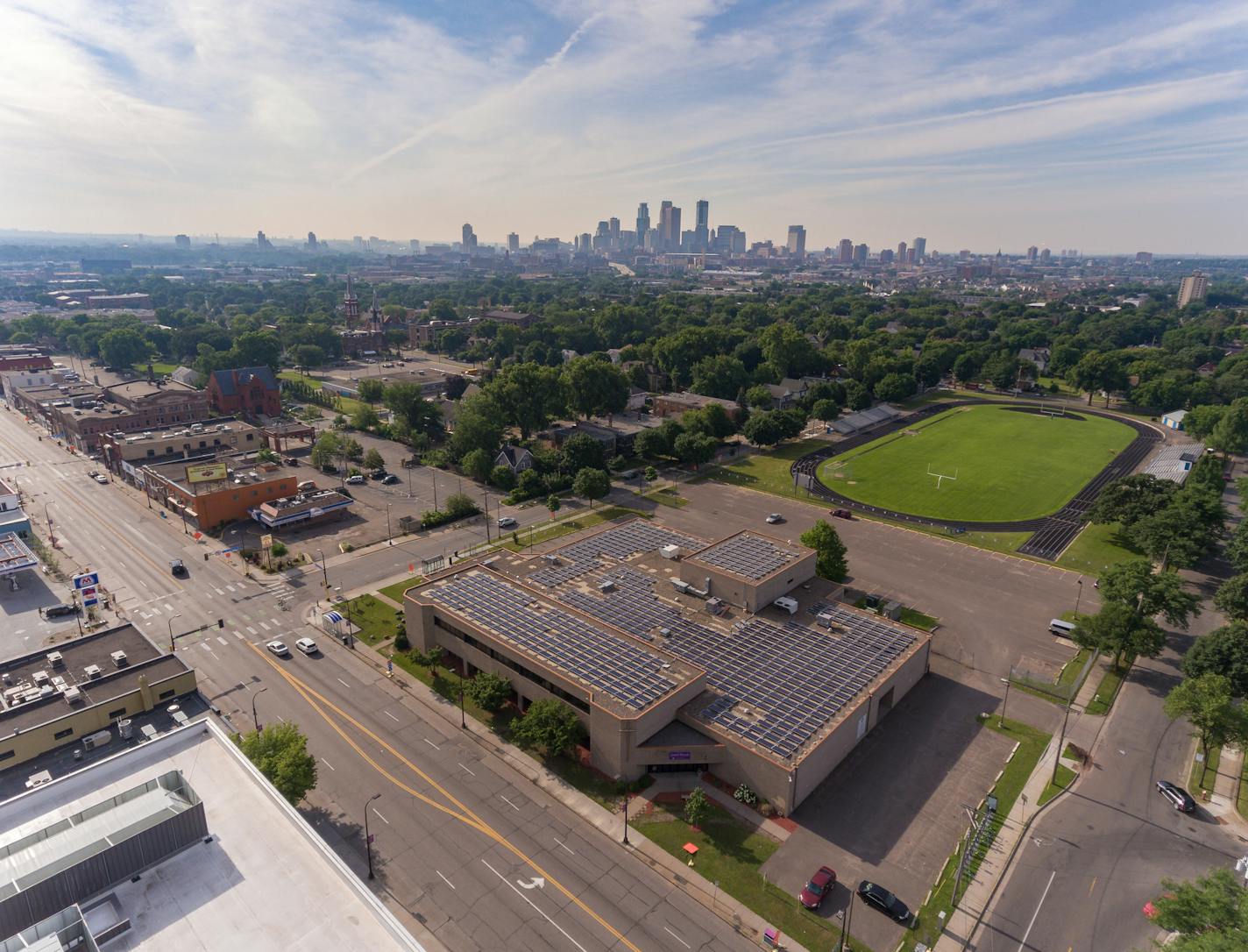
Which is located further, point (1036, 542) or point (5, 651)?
point (1036, 542)

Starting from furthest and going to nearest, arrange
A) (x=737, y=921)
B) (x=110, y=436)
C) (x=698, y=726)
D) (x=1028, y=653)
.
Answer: (x=110, y=436), (x=1028, y=653), (x=698, y=726), (x=737, y=921)

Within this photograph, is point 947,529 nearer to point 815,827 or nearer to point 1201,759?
point 1201,759

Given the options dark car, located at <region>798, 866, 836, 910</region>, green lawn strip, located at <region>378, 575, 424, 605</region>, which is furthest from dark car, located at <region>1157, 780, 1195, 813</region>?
green lawn strip, located at <region>378, 575, 424, 605</region>

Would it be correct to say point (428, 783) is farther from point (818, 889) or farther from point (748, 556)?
point (748, 556)

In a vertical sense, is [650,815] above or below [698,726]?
below

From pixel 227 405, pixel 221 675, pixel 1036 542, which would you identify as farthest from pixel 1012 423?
pixel 227 405
